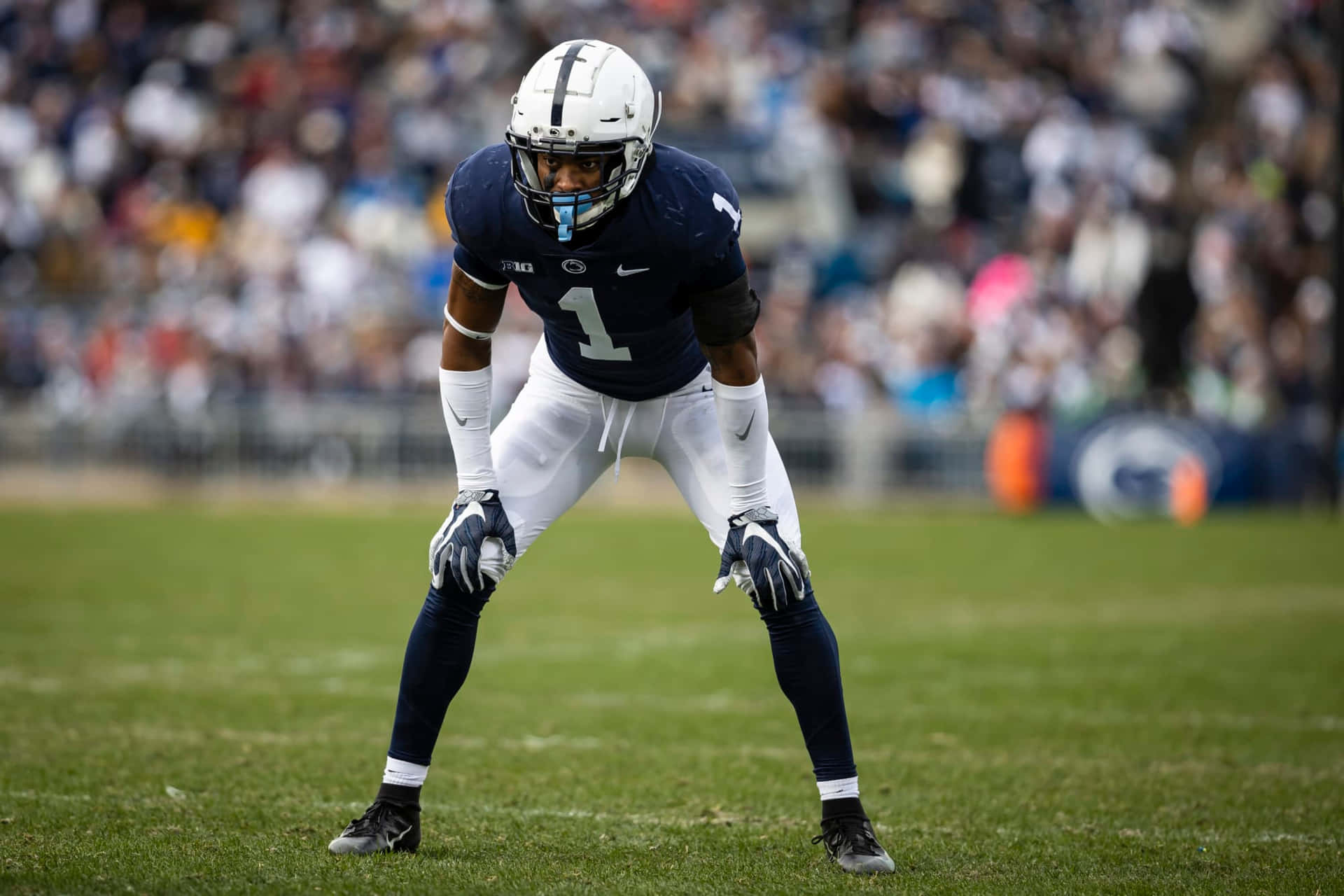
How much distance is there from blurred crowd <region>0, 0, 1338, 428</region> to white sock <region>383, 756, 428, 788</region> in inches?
482

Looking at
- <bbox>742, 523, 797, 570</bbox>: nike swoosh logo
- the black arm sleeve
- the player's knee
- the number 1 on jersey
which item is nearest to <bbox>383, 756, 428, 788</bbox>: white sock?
the player's knee

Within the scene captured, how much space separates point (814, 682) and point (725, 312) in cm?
108

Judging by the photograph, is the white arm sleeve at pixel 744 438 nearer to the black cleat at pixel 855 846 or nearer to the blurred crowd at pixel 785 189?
the black cleat at pixel 855 846

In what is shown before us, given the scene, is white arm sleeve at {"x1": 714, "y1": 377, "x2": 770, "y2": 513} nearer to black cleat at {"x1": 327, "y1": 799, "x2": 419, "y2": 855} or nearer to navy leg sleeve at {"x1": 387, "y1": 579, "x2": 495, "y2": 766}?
navy leg sleeve at {"x1": 387, "y1": 579, "x2": 495, "y2": 766}

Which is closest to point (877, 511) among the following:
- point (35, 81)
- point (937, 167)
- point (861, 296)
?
point (861, 296)

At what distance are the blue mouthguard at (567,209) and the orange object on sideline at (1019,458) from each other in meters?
12.0

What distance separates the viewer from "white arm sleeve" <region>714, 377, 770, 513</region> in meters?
4.71

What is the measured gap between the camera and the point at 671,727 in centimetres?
663

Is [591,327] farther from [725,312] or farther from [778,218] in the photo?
[778,218]

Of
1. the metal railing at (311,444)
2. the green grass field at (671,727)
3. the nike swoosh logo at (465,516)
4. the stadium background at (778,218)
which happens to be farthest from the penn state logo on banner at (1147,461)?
the nike swoosh logo at (465,516)

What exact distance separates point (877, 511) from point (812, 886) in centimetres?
1258

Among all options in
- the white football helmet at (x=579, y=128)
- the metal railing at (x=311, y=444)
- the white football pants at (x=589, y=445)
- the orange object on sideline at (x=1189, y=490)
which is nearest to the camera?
the white football helmet at (x=579, y=128)

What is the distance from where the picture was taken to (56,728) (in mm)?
6301

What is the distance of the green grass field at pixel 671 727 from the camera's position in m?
4.57
